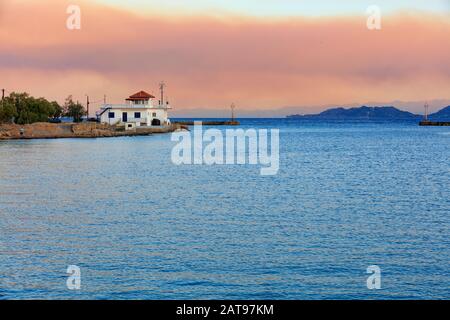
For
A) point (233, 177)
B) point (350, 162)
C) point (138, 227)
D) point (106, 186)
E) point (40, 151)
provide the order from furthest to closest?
1. point (40, 151)
2. point (350, 162)
3. point (233, 177)
4. point (106, 186)
5. point (138, 227)

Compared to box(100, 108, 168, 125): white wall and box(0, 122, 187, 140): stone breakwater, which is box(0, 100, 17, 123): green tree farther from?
box(100, 108, 168, 125): white wall

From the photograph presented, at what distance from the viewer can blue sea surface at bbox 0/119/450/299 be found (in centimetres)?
1867

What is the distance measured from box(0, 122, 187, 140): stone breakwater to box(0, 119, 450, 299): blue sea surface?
60714 millimetres

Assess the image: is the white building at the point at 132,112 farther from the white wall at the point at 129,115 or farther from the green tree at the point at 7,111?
the green tree at the point at 7,111

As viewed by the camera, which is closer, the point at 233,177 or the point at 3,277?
the point at 3,277

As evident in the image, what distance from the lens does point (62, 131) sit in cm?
11331

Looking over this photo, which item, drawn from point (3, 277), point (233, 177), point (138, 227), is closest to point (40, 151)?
point (233, 177)

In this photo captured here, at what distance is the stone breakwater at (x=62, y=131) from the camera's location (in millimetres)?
105750

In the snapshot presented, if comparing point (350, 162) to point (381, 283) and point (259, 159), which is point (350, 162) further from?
point (381, 283)

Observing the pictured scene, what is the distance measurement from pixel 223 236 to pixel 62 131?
93161 millimetres

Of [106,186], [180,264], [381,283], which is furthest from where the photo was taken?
[106,186]

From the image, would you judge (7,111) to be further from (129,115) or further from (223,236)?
(223,236)

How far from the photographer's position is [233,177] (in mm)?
48000
